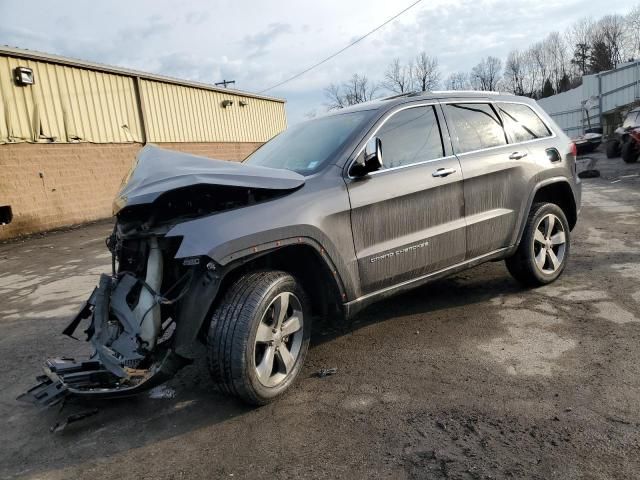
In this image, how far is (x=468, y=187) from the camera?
4.20m

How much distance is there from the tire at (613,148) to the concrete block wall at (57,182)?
16.7 m

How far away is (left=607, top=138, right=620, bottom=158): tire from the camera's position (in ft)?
59.8

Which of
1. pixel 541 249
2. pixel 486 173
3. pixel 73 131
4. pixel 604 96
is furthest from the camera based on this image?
pixel 604 96

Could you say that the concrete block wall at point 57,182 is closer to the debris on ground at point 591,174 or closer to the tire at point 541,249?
the tire at point 541,249

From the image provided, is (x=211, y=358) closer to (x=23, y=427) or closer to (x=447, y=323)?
(x=23, y=427)

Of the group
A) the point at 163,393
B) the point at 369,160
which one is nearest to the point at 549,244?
the point at 369,160

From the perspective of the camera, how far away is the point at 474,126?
4496mm

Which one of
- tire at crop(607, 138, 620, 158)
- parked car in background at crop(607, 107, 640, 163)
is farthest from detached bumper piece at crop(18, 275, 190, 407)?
tire at crop(607, 138, 620, 158)

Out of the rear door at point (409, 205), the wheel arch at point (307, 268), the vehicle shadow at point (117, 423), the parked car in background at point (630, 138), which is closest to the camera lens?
the vehicle shadow at point (117, 423)

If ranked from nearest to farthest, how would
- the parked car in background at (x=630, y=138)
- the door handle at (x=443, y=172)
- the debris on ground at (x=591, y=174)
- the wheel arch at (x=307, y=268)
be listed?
the wheel arch at (x=307, y=268)
the door handle at (x=443, y=172)
the debris on ground at (x=591, y=174)
the parked car in background at (x=630, y=138)

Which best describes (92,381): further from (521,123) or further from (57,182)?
(57,182)

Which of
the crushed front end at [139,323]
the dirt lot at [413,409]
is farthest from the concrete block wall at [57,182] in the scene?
the crushed front end at [139,323]

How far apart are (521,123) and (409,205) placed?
1.97 m

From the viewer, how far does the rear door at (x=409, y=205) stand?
139 inches
